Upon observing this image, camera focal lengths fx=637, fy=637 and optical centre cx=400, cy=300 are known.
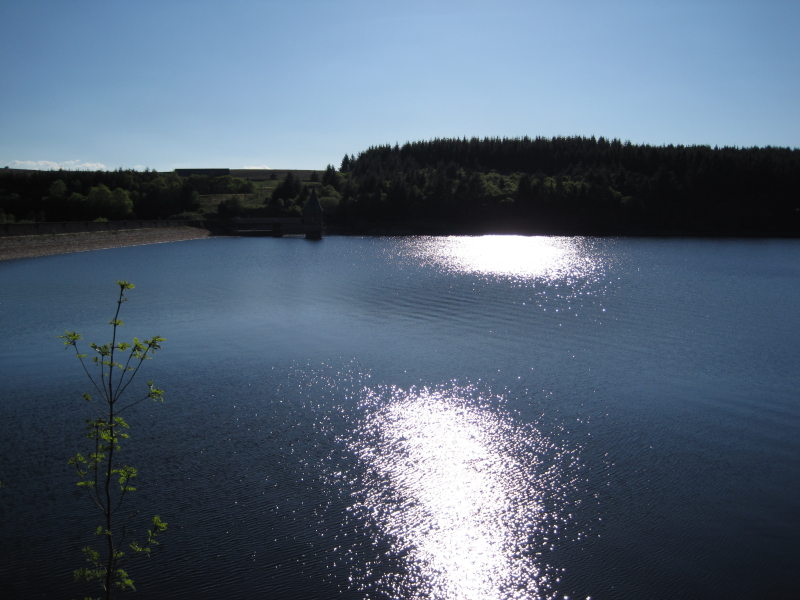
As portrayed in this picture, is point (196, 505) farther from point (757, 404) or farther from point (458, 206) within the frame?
point (458, 206)

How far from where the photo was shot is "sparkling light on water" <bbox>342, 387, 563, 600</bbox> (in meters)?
11.3

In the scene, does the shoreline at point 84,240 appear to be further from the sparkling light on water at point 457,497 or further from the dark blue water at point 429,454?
the sparkling light on water at point 457,497

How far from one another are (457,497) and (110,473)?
8738 millimetres

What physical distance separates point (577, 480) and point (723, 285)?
45.0 meters

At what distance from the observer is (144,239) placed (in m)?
108

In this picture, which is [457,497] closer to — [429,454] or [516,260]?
[429,454]

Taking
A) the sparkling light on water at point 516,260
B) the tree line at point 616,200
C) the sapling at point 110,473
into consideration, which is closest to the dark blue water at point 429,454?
the sapling at point 110,473

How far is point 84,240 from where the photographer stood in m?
90.3

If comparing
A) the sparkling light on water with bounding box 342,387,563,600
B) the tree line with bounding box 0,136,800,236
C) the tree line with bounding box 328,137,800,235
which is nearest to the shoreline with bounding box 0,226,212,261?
the tree line with bounding box 0,136,800,236


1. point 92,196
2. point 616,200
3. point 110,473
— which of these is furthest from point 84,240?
point 616,200

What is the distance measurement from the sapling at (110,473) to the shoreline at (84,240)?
6298 centimetres

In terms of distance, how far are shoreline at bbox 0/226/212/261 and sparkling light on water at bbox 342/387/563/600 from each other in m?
68.0

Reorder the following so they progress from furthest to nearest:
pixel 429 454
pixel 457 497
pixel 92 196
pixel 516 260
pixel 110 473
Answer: pixel 92 196 < pixel 516 260 < pixel 429 454 < pixel 457 497 < pixel 110 473

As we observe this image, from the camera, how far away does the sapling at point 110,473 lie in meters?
7.18
